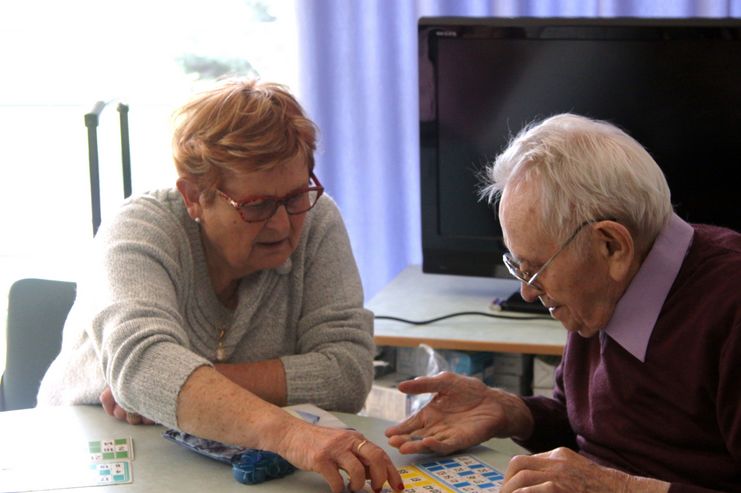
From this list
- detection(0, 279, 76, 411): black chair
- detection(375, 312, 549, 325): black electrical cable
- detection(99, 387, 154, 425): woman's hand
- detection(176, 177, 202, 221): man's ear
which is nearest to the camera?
detection(99, 387, 154, 425): woman's hand

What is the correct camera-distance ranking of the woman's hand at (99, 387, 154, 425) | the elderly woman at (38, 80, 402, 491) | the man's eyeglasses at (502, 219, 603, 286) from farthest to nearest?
1. the woman's hand at (99, 387, 154, 425)
2. the elderly woman at (38, 80, 402, 491)
3. the man's eyeglasses at (502, 219, 603, 286)

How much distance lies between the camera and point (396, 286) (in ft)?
10.4

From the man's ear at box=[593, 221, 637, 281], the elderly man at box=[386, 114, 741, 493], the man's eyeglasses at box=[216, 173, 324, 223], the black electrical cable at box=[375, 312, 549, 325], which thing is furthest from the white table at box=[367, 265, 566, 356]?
the man's ear at box=[593, 221, 637, 281]

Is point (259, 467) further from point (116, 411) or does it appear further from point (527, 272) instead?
point (527, 272)

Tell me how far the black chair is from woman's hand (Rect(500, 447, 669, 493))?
1.34 metres

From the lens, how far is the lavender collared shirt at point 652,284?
5.27 ft

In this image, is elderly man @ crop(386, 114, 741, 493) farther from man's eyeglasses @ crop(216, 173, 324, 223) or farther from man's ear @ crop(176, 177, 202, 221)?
man's ear @ crop(176, 177, 202, 221)

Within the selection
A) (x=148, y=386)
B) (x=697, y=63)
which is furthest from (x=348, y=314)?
(x=697, y=63)

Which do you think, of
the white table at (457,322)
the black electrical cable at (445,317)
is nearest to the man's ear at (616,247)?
the white table at (457,322)

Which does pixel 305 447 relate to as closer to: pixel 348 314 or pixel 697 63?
pixel 348 314

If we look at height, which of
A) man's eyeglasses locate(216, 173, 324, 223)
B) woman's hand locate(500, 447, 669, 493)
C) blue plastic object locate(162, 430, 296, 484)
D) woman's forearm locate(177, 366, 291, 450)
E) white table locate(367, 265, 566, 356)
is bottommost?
white table locate(367, 265, 566, 356)

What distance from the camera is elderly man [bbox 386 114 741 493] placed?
1.52m

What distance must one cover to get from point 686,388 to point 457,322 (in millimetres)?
1244

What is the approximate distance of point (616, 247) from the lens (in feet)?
5.23
